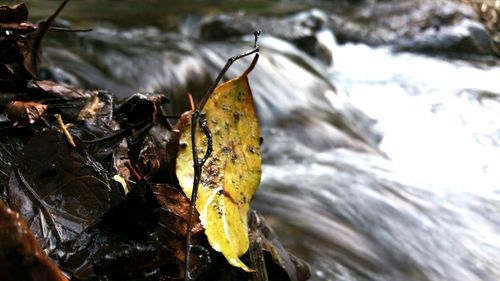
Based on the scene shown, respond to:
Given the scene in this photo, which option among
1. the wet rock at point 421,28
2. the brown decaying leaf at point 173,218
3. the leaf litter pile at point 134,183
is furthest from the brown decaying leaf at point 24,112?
the wet rock at point 421,28

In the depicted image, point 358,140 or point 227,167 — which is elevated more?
point 227,167

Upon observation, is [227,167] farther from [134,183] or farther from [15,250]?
[15,250]

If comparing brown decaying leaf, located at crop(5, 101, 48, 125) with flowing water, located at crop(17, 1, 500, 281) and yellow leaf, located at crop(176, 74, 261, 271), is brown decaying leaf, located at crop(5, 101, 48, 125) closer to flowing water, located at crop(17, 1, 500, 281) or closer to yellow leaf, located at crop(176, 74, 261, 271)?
yellow leaf, located at crop(176, 74, 261, 271)

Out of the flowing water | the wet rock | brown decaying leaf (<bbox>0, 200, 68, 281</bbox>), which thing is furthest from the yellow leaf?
the wet rock

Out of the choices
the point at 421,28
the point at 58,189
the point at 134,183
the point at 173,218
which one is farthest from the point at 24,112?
the point at 421,28

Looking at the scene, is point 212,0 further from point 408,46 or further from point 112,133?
point 112,133

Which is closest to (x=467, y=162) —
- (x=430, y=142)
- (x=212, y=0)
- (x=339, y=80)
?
(x=430, y=142)

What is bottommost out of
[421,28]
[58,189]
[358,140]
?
[358,140]
